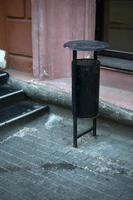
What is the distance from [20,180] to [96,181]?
28.7 inches

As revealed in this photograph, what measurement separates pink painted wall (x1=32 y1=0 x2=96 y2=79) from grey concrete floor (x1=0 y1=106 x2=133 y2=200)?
2.94 feet

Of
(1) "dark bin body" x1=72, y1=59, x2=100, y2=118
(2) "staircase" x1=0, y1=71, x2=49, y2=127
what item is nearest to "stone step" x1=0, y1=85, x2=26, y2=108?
(2) "staircase" x1=0, y1=71, x2=49, y2=127

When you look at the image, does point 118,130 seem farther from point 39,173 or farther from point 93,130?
point 39,173

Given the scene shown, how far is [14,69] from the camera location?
6.64 metres

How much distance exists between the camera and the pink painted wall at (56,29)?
568cm

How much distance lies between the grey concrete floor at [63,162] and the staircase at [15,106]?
0.36ft

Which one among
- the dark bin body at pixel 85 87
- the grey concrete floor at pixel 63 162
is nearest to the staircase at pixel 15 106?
the grey concrete floor at pixel 63 162

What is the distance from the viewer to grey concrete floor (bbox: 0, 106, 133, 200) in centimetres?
→ 376

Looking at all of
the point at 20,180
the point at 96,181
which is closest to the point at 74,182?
the point at 96,181

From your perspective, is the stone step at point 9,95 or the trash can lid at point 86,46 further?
the stone step at point 9,95

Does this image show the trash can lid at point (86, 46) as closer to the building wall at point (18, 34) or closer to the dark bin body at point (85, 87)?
the dark bin body at point (85, 87)

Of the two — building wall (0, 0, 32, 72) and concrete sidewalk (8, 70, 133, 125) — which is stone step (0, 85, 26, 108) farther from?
building wall (0, 0, 32, 72)

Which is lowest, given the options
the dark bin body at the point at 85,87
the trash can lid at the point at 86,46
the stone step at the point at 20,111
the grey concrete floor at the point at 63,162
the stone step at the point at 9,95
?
the grey concrete floor at the point at 63,162

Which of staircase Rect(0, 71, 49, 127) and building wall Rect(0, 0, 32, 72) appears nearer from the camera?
staircase Rect(0, 71, 49, 127)
